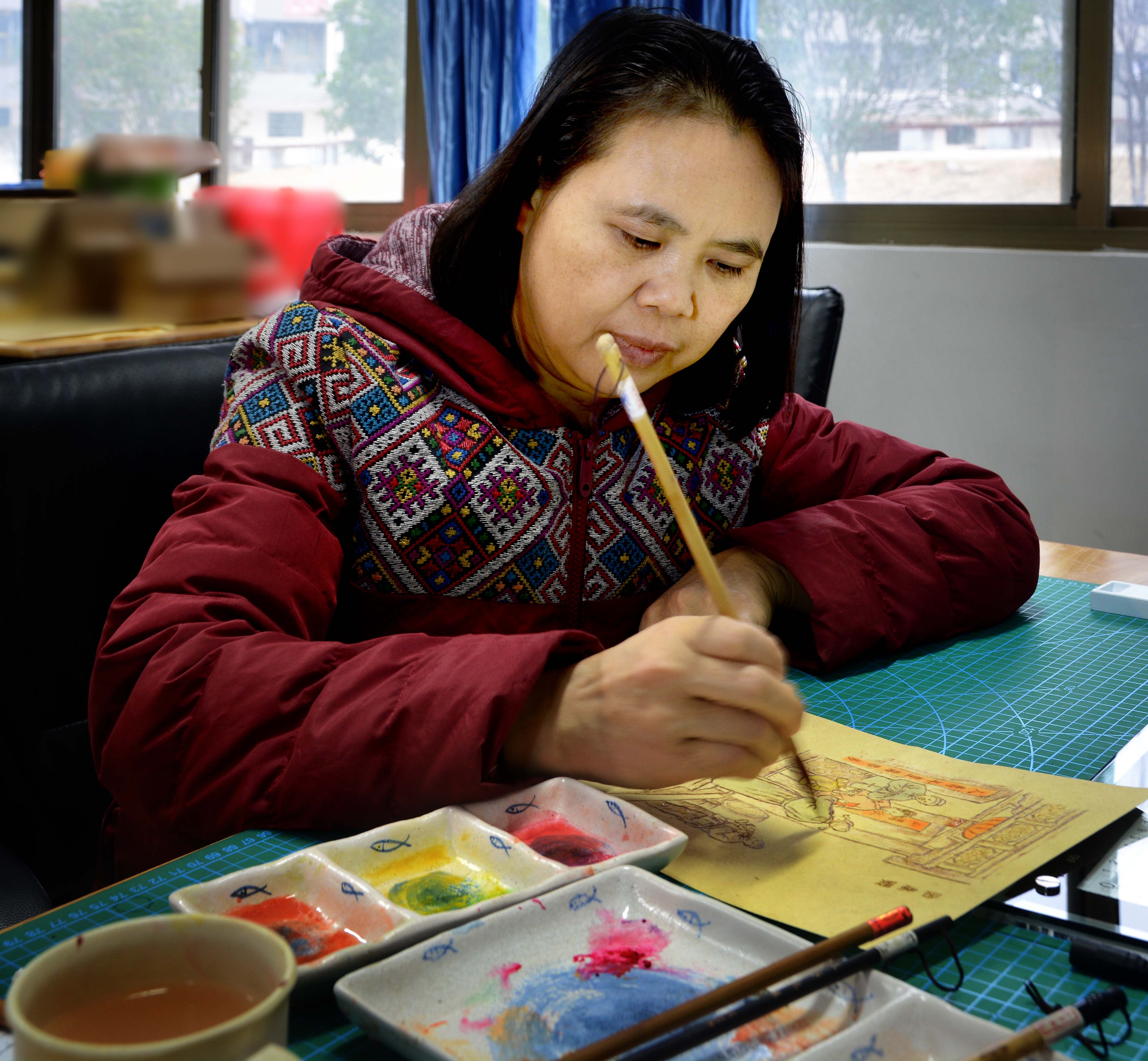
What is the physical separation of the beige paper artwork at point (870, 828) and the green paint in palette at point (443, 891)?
0.12m

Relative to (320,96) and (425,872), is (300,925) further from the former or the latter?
(320,96)

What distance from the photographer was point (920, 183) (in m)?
3.00

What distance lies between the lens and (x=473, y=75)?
11.6 ft

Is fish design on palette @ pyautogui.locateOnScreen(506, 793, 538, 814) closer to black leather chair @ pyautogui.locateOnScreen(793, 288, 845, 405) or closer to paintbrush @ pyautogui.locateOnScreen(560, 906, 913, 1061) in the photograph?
paintbrush @ pyautogui.locateOnScreen(560, 906, 913, 1061)

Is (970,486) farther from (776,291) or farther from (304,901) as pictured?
(304,901)

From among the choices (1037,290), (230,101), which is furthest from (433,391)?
(230,101)

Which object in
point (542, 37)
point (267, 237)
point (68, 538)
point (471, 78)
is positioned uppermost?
point (542, 37)

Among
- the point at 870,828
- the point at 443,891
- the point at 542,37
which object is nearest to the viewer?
the point at 443,891

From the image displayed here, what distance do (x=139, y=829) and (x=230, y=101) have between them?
14.7 feet

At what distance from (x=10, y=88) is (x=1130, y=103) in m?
4.55

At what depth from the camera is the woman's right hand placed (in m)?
0.74

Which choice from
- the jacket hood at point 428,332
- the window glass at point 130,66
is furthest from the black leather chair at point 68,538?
the window glass at point 130,66

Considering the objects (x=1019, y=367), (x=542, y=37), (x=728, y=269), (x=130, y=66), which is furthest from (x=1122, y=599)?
(x=130, y=66)

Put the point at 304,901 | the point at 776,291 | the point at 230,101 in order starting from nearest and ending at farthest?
the point at 304,901 → the point at 776,291 → the point at 230,101
